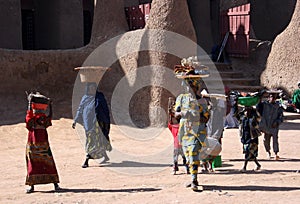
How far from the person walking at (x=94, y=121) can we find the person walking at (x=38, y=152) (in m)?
2.05

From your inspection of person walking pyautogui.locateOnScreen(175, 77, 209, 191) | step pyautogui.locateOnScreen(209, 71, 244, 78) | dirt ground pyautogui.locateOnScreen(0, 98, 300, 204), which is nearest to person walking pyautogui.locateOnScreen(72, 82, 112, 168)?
dirt ground pyautogui.locateOnScreen(0, 98, 300, 204)

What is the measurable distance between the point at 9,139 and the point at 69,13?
7252mm

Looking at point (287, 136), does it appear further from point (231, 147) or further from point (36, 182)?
point (36, 182)

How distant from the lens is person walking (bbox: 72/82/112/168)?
916 cm

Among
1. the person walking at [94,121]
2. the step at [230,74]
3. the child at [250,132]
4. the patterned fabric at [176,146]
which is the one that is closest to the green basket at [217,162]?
the child at [250,132]

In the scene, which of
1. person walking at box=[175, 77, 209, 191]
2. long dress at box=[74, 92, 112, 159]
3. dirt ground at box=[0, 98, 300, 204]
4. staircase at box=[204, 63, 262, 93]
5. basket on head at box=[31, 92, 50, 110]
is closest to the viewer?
dirt ground at box=[0, 98, 300, 204]

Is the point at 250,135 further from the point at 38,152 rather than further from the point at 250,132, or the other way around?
the point at 38,152

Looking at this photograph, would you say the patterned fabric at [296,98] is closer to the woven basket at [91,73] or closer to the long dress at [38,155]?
the woven basket at [91,73]

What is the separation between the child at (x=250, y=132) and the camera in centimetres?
814

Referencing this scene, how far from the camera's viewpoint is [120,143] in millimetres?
11594

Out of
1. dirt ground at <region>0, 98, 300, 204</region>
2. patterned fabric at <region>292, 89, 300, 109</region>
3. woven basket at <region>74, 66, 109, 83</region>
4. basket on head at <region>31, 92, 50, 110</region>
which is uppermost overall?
woven basket at <region>74, 66, 109, 83</region>

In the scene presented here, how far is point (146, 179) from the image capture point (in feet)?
25.5

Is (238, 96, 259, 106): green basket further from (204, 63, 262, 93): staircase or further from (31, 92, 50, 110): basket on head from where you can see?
(204, 63, 262, 93): staircase

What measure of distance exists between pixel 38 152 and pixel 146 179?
1.78m
